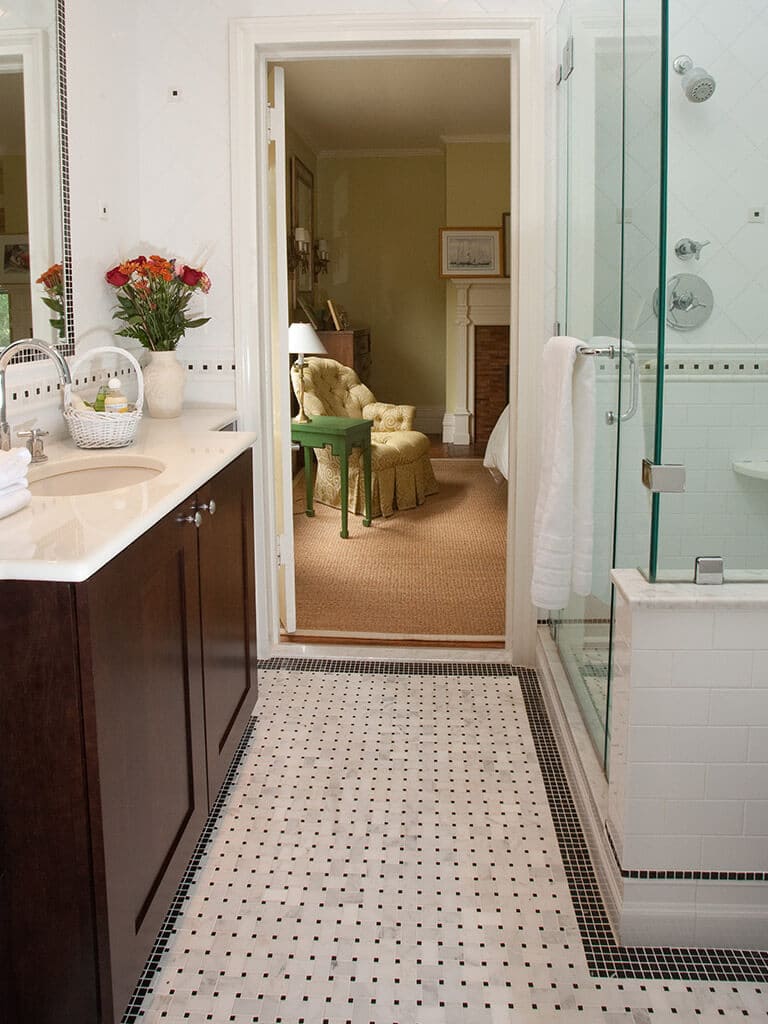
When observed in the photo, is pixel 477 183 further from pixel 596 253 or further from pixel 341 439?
pixel 596 253

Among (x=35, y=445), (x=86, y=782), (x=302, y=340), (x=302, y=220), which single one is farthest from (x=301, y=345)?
(x=86, y=782)

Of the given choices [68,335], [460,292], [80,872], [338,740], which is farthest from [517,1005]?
[460,292]

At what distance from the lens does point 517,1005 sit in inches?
72.1

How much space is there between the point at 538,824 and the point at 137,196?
2464 millimetres

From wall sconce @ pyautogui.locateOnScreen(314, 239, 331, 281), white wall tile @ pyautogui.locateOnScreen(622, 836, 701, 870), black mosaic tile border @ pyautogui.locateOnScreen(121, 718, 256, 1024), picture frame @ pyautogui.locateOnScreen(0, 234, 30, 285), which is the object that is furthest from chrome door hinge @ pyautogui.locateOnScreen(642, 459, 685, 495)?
wall sconce @ pyautogui.locateOnScreen(314, 239, 331, 281)

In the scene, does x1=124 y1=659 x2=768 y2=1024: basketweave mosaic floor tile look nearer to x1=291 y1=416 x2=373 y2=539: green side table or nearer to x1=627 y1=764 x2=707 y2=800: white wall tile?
x1=627 y1=764 x2=707 y2=800: white wall tile

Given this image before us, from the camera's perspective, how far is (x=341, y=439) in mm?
5859

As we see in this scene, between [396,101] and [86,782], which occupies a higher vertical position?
[396,101]

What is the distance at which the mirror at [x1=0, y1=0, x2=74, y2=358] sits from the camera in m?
2.37

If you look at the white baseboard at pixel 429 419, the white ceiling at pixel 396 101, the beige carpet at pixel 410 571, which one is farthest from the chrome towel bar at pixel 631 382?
the white baseboard at pixel 429 419

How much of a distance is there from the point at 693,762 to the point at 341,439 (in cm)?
410

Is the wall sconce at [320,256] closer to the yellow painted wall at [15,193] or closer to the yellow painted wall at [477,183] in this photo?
the yellow painted wall at [477,183]

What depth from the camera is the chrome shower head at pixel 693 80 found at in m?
1.93

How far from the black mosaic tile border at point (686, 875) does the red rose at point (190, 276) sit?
2217 mm
